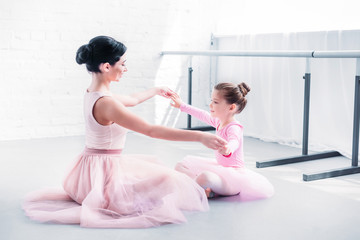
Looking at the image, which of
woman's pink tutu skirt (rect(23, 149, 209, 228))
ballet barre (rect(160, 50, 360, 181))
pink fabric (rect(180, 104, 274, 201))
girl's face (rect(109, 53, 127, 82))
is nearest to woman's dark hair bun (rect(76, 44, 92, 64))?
girl's face (rect(109, 53, 127, 82))

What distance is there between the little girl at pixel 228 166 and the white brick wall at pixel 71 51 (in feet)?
5.20

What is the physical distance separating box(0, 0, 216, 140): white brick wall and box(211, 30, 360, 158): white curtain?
1.30 ft

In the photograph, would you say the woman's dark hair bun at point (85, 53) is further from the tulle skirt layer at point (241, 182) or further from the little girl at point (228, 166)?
the tulle skirt layer at point (241, 182)

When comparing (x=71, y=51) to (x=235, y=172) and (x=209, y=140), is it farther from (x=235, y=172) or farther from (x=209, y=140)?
(x=209, y=140)


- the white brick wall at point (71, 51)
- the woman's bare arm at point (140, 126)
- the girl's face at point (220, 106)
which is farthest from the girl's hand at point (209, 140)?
the white brick wall at point (71, 51)

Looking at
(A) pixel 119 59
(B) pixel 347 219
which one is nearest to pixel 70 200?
(A) pixel 119 59

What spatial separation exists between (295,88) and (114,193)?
1.97m

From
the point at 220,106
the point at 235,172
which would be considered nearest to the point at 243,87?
the point at 220,106

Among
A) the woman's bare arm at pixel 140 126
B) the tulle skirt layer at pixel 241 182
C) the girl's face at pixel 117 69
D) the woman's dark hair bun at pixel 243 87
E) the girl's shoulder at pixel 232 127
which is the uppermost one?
the girl's face at pixel 117 69

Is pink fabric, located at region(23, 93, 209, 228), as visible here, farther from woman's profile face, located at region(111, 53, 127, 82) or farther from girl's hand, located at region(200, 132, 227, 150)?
girl's hand, located at region(200, 132, 227, 150)

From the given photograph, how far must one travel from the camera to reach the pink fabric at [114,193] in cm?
181

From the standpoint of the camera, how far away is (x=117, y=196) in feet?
6.09

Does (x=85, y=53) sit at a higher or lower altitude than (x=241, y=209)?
higher

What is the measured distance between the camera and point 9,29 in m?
3.40
